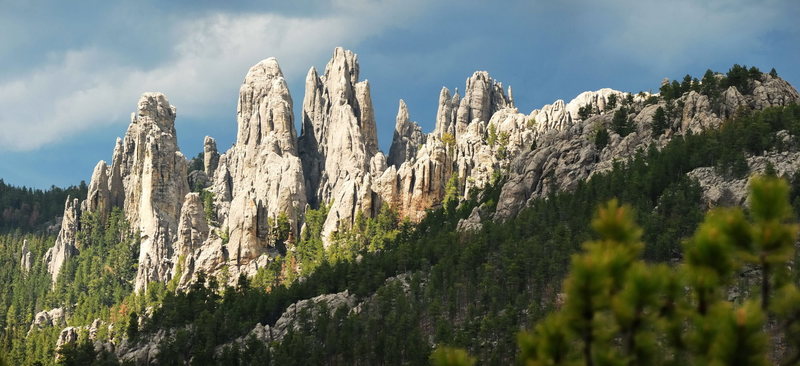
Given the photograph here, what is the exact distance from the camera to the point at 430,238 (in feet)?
451

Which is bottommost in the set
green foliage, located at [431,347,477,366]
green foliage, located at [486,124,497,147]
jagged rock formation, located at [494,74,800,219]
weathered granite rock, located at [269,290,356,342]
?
green foliage, located at [431,347,477,366]

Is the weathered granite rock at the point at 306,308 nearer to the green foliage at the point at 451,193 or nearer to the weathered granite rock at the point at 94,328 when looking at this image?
the green foliage at the point at 451,193

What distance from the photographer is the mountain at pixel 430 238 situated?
10106 cm

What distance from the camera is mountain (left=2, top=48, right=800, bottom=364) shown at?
101 meters

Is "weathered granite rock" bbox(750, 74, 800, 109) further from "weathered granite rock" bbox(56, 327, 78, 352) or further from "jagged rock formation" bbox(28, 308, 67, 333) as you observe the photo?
"jagged rock formation" bbox(28, 308, 67, 333)

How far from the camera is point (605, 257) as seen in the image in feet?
41.1

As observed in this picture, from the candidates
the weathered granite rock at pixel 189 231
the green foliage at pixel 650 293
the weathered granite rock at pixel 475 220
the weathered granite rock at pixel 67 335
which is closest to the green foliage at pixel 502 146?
the weathered granite rock at pixel 475 220

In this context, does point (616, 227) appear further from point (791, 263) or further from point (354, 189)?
point (354, 189)

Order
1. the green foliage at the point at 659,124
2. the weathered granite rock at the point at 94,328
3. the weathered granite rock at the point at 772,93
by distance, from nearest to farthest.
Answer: the weathered granite rock at the point at 772,93, the green foliage at the point at 659,124, the weathered granite rock at the point at 94,328

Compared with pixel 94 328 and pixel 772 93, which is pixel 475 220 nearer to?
pixel 772 93

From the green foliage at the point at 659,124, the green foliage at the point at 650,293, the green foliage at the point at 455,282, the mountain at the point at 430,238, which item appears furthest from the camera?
the green foliage at the point at 659,124

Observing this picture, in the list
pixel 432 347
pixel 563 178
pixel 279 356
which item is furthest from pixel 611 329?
pixel 563 178

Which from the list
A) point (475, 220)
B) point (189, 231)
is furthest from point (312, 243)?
point (475, 220)

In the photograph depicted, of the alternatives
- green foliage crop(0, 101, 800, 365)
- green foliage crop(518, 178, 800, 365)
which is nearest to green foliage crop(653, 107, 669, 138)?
green foliage crop(0, 101, 800, 365)
